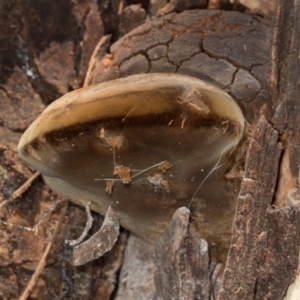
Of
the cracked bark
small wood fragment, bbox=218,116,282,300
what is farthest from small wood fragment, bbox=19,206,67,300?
small wood fragment, bbox=218,116,282,300

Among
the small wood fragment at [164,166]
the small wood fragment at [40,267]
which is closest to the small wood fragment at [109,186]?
the small wood fragment at [164,166]

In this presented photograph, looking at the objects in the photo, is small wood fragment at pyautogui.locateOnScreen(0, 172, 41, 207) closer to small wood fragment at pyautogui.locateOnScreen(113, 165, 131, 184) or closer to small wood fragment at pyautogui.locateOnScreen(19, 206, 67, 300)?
Answer: small wood fragment at pyautogui.locateOnScreen(19, 206, 67, 300)

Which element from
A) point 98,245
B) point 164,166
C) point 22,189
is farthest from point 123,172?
point 22,189

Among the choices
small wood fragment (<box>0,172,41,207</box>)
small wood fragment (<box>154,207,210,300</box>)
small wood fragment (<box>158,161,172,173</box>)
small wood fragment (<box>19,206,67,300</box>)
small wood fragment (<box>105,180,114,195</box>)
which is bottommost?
small wood fragment (<box>19,206,67,300</box>)

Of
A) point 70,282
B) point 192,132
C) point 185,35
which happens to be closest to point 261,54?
point 185,35

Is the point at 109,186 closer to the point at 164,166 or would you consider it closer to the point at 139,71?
the point at 164,166

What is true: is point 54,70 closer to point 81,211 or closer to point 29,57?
point 29,57
